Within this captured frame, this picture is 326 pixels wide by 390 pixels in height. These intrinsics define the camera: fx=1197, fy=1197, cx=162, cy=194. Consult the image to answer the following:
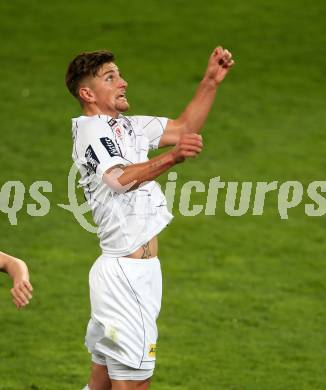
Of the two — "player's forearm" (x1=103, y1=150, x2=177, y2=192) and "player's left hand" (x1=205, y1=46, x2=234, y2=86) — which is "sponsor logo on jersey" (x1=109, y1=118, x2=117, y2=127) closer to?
"player's forearm" (x1=103, y1=150, x2=177, y2=192)

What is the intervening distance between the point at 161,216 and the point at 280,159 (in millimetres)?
6525

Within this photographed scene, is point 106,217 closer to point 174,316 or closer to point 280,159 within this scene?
point 174,316

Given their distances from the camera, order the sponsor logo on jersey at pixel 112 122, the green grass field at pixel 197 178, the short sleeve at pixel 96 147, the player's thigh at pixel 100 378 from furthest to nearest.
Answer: the green grass field at pixel 197 178
the player's thigh at pixel 100 378
the sponsor logo on jersey at pixel 112 122
the short sleeve at pixel 96 147

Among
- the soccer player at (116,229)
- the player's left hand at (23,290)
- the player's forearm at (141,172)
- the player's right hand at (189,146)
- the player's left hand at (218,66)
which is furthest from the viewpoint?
the player's left hand at (218,66)

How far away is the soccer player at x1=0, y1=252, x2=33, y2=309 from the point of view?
5527mm

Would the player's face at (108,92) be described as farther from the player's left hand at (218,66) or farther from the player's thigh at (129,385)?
the player's thigh at (129,385)

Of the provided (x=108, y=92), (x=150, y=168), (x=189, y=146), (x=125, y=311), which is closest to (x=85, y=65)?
(x=108, y=92)

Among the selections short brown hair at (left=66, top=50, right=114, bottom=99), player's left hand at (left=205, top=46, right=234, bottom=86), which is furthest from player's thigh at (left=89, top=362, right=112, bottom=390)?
player's left hand at (left=205, top=46, right=234, bottom=86)

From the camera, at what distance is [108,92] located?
6504mm

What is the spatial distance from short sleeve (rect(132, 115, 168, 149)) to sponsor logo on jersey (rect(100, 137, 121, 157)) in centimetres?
52

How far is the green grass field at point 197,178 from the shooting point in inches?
343

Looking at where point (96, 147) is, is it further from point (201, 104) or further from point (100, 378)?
point (100, 378)

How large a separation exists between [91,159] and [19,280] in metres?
1.00

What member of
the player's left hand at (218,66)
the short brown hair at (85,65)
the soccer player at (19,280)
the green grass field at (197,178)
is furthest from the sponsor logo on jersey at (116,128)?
the green grass field at (197,178)
